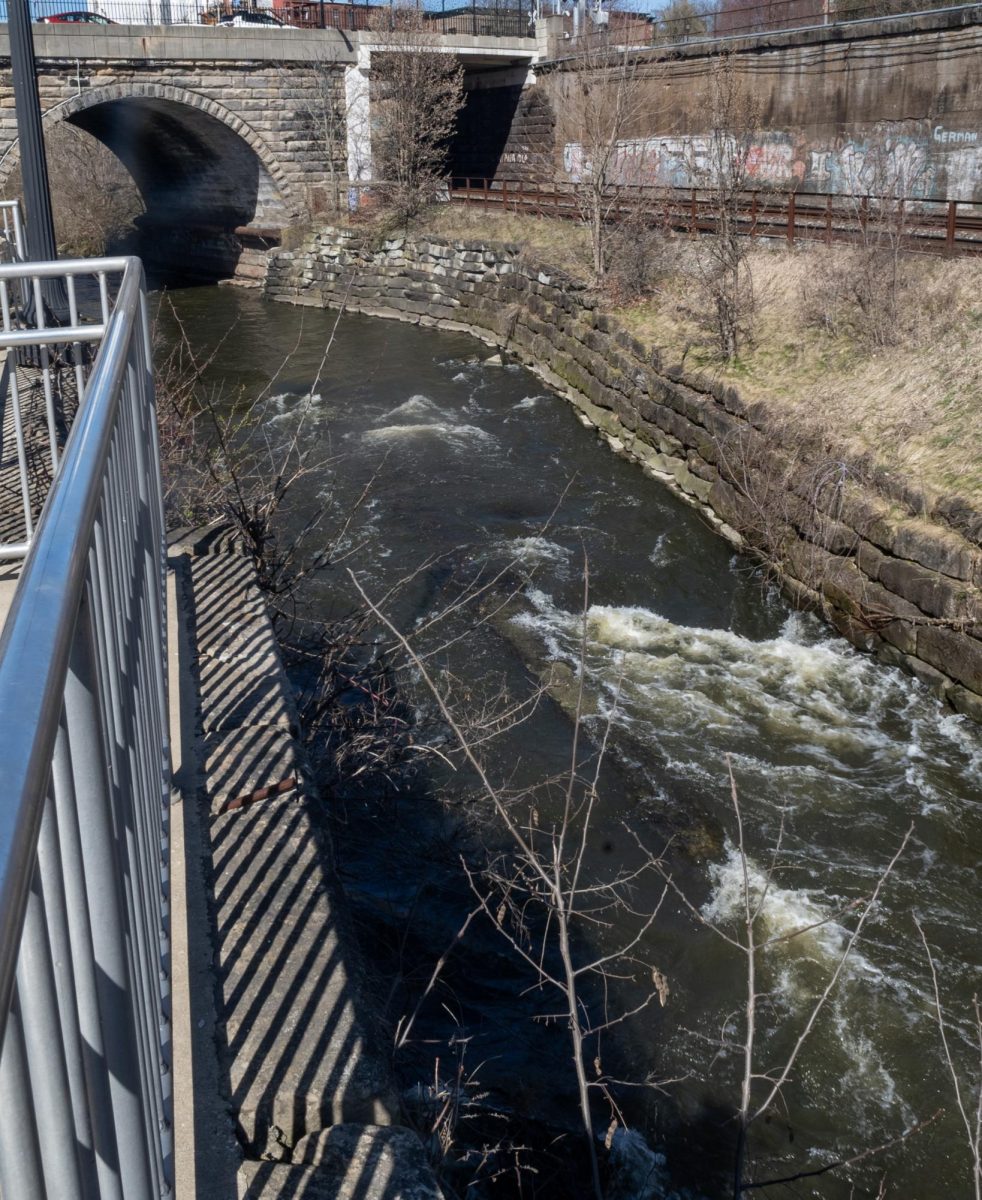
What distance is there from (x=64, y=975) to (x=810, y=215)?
63.9ft

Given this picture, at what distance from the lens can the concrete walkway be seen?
274cm

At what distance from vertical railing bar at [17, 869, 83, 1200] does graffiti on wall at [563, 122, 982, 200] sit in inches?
646

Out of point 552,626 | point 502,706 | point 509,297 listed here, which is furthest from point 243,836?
point 509,297

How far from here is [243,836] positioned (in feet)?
12.4

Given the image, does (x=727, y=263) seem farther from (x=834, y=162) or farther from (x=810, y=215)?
(x=834, y=162)

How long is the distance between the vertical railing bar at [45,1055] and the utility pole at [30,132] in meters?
10.2

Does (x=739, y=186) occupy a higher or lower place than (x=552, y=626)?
higher

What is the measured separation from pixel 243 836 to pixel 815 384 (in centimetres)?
1096

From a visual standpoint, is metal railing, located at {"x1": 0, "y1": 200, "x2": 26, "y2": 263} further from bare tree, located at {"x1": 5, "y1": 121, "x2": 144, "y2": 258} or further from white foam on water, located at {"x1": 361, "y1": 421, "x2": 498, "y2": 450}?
bare tree, located at {"x1": 5, "y1": 121, "x2": 144, "y2": 258}

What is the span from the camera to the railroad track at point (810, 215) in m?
15.0

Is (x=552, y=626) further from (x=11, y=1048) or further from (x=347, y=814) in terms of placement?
(x=11, y=1048)

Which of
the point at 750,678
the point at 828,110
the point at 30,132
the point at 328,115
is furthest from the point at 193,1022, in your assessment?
the point at 328,115

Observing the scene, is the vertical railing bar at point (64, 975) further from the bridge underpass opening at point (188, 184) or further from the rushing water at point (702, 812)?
the bridge underpass opening at point (188, 184)

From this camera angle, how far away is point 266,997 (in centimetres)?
313
